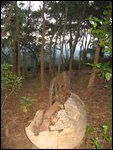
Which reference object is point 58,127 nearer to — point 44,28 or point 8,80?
point 8,80

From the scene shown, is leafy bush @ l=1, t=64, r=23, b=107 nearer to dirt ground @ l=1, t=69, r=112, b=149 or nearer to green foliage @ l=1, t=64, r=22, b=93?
green foliage @ l=1, t=64, r=22, b=93

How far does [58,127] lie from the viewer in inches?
349

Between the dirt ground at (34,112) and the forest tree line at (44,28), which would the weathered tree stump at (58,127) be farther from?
the forest tree line at (44,28)

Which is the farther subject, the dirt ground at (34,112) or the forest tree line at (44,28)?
the forest tree line at (44,28)

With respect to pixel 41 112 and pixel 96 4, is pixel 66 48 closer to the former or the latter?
pixel 96 4

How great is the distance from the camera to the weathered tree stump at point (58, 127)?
8.88 m

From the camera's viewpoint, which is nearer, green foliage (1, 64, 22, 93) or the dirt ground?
green foliage (1, 64, 22, 93)


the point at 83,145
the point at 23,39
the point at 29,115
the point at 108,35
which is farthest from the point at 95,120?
the point at 23,39

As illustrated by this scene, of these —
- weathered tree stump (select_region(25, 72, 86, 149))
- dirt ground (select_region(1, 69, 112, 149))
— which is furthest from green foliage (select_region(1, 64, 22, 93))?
dirt ground (select_region(1, 69, 112, 149))

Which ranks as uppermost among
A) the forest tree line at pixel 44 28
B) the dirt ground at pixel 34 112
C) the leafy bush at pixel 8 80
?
the forest tree line at pixel 44 28

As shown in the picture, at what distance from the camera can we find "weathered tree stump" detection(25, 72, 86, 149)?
A: 888 centimetres

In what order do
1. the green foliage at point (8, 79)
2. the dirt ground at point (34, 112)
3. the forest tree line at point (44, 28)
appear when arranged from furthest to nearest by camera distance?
the forest tree line at point (44, 28), the dirt ground at point (34, 112), the green foliage at point (8, 79)

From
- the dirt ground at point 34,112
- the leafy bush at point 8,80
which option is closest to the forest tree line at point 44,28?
the dirt ground at point 34,112

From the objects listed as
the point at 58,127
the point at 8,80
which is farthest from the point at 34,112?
the point at 8,80
